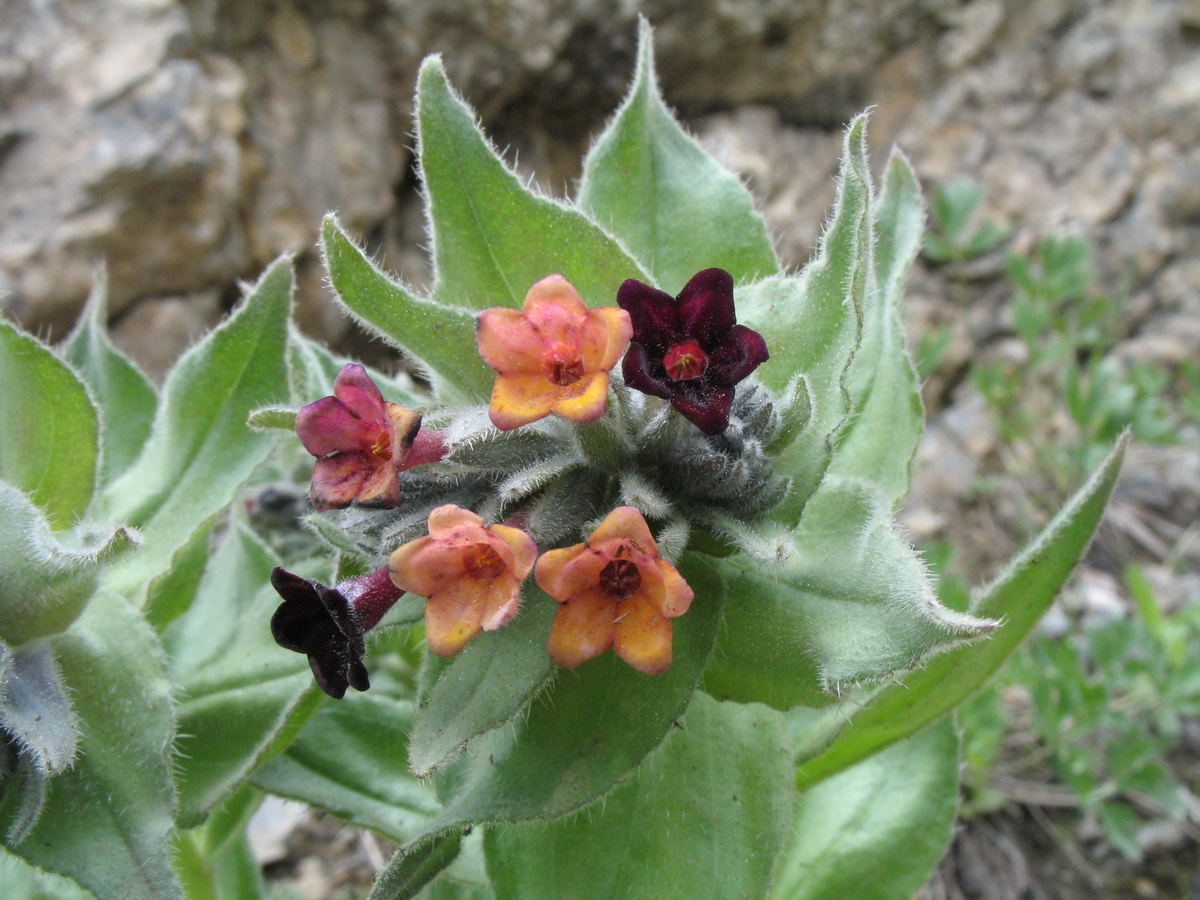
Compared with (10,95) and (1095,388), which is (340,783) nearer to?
(1095,388)

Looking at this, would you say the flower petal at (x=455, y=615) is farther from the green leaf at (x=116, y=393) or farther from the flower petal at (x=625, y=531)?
the green leaf at (x=116, y=393)

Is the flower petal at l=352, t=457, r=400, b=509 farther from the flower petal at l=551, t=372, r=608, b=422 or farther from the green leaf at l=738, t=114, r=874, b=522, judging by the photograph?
the green leaf at l=738, t=114, r=874, b=522

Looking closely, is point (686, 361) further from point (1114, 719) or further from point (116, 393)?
point (1114, 719)

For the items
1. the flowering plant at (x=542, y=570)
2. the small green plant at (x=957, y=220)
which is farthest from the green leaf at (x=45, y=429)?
the small green plant at (x=957, y=220)

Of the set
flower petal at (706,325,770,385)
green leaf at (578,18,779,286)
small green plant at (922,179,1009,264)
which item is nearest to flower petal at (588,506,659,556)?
flower petal at (706,325,770,385)

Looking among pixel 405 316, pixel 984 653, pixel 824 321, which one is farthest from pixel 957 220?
pixel 405 316
